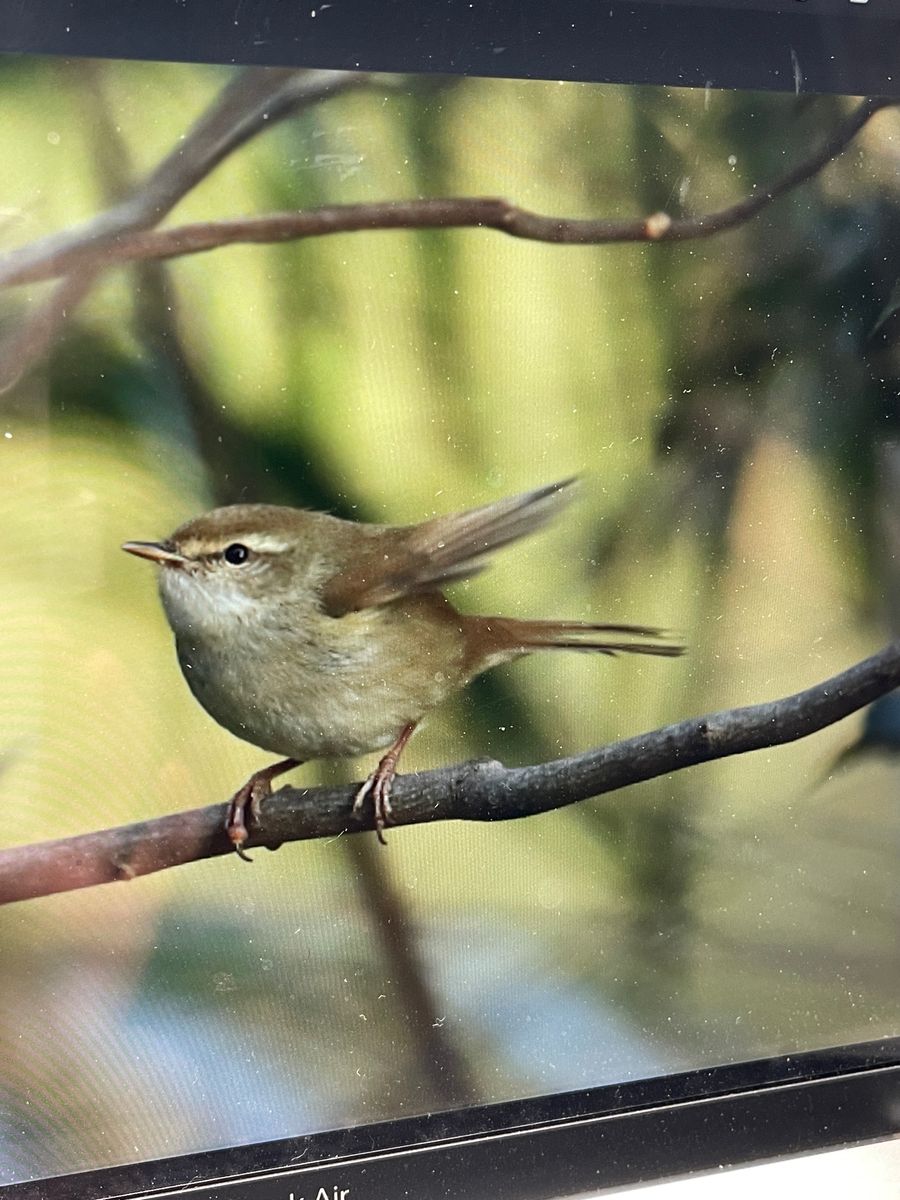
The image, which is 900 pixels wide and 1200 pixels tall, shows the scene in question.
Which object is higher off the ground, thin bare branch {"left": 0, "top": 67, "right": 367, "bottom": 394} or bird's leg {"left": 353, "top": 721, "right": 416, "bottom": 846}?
thin bare branch {"left": 0, "top": 67, "right": 367, "bottom": 394}

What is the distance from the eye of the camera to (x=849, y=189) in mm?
756

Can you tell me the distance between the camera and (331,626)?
689 mm

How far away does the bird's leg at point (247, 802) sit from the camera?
0.67 metres

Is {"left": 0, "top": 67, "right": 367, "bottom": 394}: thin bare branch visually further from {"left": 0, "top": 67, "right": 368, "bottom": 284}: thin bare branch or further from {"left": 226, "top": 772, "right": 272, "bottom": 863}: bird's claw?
{"left": 226, "top": 772, "right": 272, "bottom": 863}: bird's claw

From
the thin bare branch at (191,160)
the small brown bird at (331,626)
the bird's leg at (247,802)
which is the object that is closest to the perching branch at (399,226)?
the thin bare branch at (191,160)

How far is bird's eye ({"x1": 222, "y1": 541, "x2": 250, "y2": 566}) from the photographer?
2.18 feet

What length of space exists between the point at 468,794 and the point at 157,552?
0.79 ft

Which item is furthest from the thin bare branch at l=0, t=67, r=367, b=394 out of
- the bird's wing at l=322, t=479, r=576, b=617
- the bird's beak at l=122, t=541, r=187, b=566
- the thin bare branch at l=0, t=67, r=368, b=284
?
the bird's wing at l=322, t=479, r=576, b=617

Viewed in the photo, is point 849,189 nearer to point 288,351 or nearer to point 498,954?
point 288,351

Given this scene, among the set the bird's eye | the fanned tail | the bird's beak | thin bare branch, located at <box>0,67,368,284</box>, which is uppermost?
thin bare branch, located at <box>0,67,368,284</box>

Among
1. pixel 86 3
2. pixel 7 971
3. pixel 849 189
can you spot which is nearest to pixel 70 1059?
pixel 7 971

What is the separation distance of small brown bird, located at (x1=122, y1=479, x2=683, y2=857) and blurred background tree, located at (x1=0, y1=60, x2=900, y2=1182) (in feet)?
0.04

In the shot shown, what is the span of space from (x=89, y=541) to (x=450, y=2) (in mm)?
374

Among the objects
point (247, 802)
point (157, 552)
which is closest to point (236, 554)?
point (157, 552)
